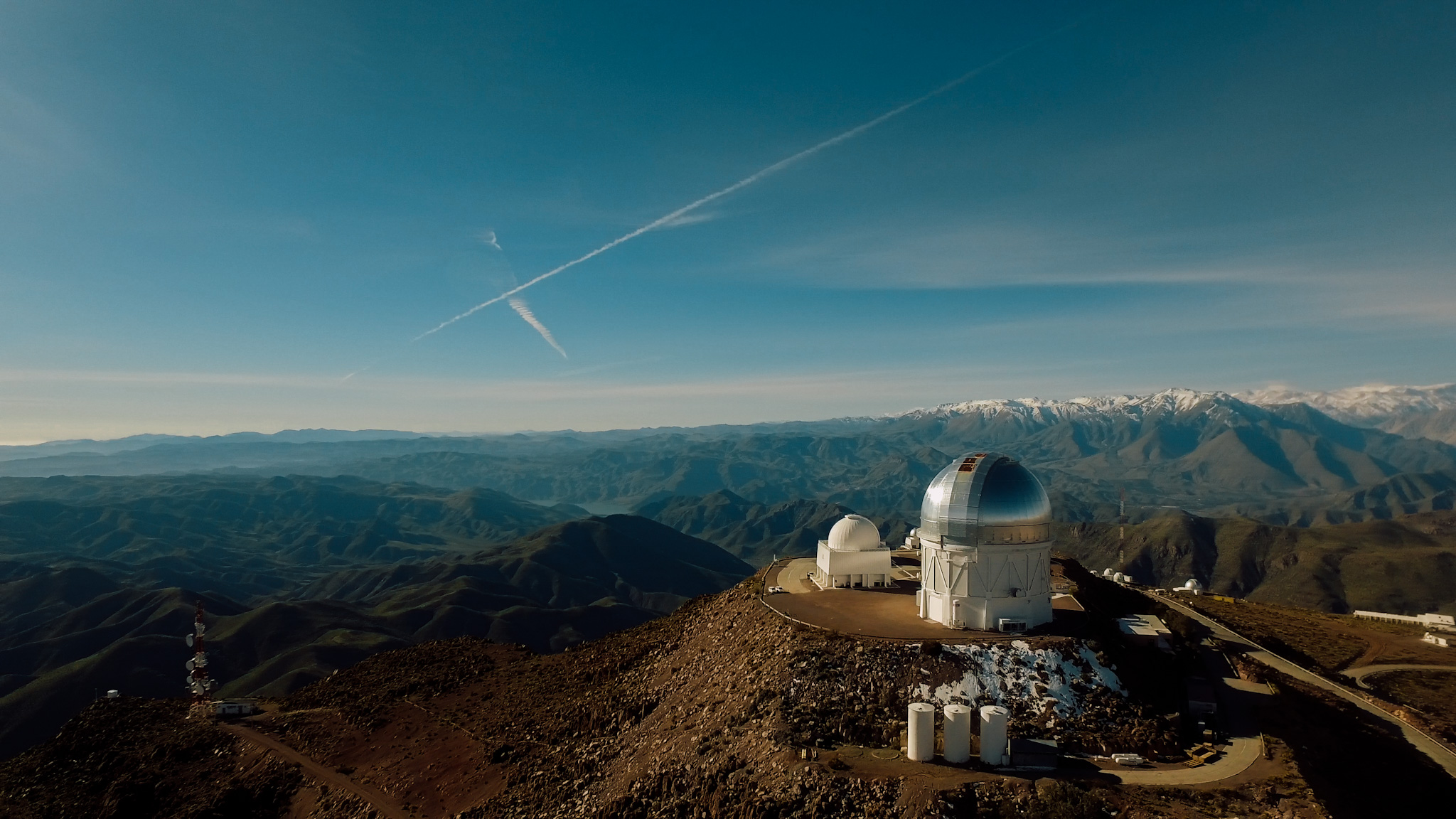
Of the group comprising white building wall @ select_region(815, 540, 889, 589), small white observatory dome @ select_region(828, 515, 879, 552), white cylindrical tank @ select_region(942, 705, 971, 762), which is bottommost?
white cylindrical tank @ select_region(942, 705, 971, 762)

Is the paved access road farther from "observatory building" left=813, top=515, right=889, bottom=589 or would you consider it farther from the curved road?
"observatory building" left=813, top=515, right=889, bottom=589

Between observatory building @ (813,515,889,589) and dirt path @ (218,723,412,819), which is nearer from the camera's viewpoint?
dirt path @ (218,723,412,819)

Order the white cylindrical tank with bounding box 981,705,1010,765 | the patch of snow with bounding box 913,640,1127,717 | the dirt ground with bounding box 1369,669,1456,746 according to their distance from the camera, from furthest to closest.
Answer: the dirt ground with bounding box 1369,669,1456,746 → the patch of snow with bounding box 913,640,1127,717 → the white cylindrical tank with bounding box 981,705,1010,765

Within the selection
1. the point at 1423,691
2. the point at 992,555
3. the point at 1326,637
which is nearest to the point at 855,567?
the point at 992,555

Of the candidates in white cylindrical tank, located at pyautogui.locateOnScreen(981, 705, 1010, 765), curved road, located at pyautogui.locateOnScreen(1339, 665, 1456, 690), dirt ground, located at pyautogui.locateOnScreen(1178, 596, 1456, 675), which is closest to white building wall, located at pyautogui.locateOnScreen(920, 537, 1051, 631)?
white cylindrical tank, located at pyautogui.locateOnScreen(981, 705, 1010, 765)

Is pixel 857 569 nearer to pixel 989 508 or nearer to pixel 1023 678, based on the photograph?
pixel 989 508

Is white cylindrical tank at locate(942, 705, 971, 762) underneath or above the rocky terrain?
above

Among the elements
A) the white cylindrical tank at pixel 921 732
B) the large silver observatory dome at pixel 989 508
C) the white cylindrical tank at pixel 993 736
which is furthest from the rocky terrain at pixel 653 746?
the large silver observatory dome at pixel 989 508
